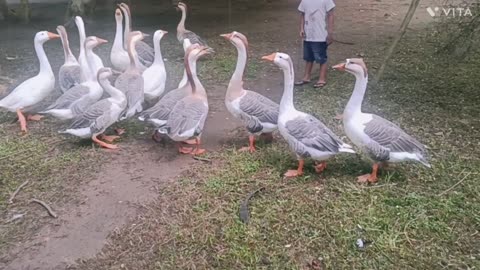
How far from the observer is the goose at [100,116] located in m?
4.90

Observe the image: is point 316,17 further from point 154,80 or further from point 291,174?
point 291,174

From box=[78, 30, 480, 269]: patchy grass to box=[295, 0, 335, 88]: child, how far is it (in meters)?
1.89

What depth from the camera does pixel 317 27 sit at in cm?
648

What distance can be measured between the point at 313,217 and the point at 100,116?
7.71 ft

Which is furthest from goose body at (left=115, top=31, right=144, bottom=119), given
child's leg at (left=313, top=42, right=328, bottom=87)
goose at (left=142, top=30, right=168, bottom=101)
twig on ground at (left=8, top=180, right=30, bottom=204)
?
child's leg at (left=313, top=42, right=328, bottom=87)

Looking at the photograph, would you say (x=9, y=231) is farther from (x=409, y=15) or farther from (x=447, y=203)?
(x=409, y=15)

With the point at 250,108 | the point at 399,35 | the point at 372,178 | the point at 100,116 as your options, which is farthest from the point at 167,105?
the point at 399,35

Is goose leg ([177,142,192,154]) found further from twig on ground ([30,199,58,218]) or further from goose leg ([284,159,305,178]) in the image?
twig on ground ([30,199,58,218])

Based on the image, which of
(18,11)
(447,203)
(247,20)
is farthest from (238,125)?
(18,11)

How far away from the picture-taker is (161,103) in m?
5.10

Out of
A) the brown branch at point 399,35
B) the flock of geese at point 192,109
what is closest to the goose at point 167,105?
the flock of geese at point 192,109

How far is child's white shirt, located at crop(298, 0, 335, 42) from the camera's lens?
642cm

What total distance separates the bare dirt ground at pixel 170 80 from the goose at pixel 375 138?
1.45m

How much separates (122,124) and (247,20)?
662cm
